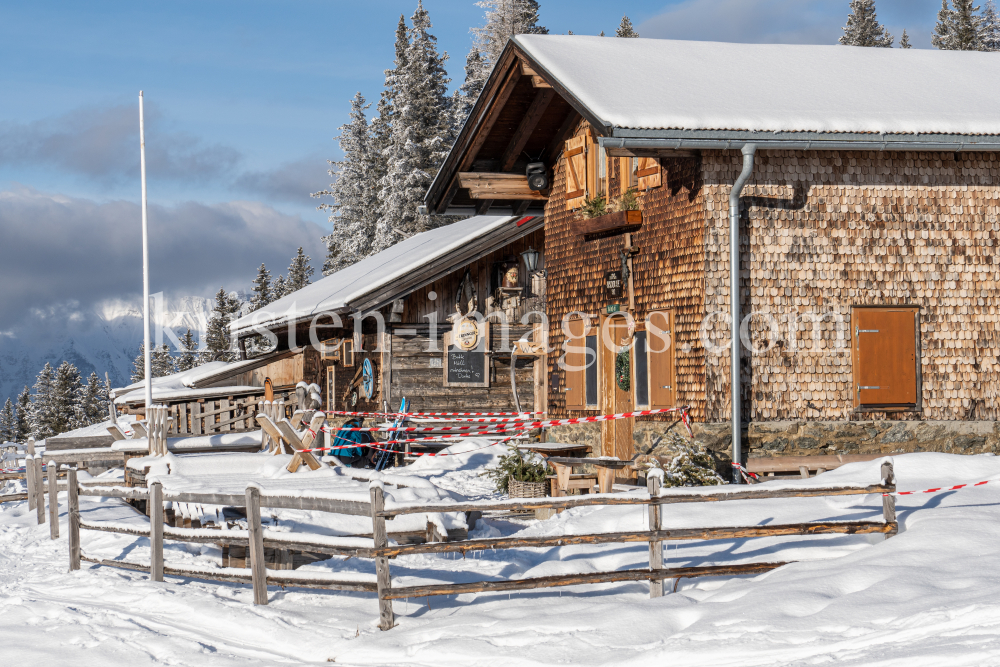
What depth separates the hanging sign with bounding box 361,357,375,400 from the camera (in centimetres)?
2078

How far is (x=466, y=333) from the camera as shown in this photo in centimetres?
2034

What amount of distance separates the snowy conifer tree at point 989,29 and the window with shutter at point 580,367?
35.0m

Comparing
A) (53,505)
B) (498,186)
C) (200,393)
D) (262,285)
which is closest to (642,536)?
(53,505)

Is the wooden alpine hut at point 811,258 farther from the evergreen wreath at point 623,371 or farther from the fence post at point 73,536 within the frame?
the fence post at point 73,536

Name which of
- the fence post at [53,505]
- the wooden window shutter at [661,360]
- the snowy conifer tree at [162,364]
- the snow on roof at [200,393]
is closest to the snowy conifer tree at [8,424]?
the snowy conifer tree at [162,364]

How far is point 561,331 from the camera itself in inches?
645

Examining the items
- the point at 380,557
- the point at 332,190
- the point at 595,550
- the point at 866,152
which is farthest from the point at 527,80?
the point at 332,190

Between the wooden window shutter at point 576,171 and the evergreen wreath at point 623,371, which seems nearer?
the evergreen wreath at point 623,371

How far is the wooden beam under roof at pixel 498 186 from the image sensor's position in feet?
57.1

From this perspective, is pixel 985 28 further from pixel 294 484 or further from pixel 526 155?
pixel 294 484

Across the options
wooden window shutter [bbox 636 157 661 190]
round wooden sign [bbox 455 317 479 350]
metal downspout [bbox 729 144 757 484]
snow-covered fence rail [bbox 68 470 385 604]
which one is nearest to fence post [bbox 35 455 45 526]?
snow-covered fence rail [bbox 68 470 385 604]

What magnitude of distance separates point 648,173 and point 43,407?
60.5 meters

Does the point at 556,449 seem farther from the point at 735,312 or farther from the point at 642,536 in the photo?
the point at 642,536

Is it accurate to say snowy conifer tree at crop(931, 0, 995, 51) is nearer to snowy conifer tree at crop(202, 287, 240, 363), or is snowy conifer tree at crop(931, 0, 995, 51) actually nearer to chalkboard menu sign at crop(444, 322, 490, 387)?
chalkboard menu sign at crop(444, 322, 490, 387)
